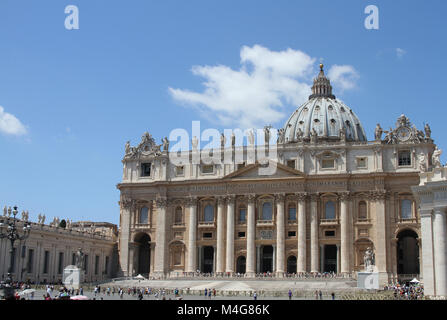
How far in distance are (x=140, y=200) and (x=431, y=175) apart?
5240 cm

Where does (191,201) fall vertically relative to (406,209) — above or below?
above

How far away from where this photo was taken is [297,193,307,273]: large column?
2847 inches

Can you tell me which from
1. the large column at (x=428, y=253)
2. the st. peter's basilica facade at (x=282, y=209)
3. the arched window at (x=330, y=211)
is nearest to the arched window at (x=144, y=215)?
the st. peter's basilica facade at (x=282, y=209)

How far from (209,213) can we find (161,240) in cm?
700

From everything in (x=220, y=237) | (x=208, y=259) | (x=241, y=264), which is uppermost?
(x=220, y=237)

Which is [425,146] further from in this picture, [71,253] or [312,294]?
[71,253]

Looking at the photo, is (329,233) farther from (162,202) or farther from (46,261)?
(46,261)

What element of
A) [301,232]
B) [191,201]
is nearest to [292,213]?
[301,232]

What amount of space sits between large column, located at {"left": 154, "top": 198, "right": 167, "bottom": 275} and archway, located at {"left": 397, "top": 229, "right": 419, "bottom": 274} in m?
29.1

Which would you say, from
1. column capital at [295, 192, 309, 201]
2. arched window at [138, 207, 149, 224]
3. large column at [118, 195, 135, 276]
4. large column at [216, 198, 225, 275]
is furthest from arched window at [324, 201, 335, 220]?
large column at [118, 195, 135, 276]

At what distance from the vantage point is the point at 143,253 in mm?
84062

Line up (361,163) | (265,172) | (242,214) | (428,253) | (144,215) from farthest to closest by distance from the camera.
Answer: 1. (144,215)
2. (242,214)
3. (265,172)
4. (361,163)
5. (428,253)

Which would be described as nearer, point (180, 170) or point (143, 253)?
point (180, 170)
